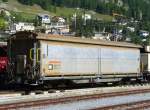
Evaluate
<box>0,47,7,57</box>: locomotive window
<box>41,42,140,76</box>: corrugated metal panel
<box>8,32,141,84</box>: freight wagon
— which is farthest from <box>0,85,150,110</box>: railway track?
<box>0,47,7,57</box>: locomotive window

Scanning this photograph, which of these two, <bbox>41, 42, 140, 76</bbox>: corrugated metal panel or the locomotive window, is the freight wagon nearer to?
<bbox>41, 42, 140, 76</bbox>: corrugated metal panel

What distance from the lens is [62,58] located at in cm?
2820

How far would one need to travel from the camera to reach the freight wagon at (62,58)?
26578 millimetres

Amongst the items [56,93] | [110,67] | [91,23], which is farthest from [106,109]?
[91,23]

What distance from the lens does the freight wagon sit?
26.6m

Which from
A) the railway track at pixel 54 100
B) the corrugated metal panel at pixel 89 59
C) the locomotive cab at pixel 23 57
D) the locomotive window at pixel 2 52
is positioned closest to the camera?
the railway track at pixel 54 100

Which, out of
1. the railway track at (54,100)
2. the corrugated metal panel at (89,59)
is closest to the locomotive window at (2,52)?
the corrugated metal panel at (89,59)

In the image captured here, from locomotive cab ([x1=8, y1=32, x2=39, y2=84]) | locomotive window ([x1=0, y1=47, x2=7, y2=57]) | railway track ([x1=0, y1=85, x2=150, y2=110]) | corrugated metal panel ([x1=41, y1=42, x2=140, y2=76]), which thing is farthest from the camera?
locomotive window ([x1=0, y1=47, x2=7, y2=57])

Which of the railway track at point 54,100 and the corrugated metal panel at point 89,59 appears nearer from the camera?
the railway track at point 54,100

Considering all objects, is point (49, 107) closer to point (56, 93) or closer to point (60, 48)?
point (56, 93)

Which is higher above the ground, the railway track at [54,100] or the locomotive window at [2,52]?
the locomotive window at [2,52]

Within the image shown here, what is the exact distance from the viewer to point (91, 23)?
326 feet

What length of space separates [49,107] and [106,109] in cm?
292

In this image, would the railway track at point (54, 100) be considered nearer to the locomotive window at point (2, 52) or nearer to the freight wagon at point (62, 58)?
the freight wagon at point (62, 58)
